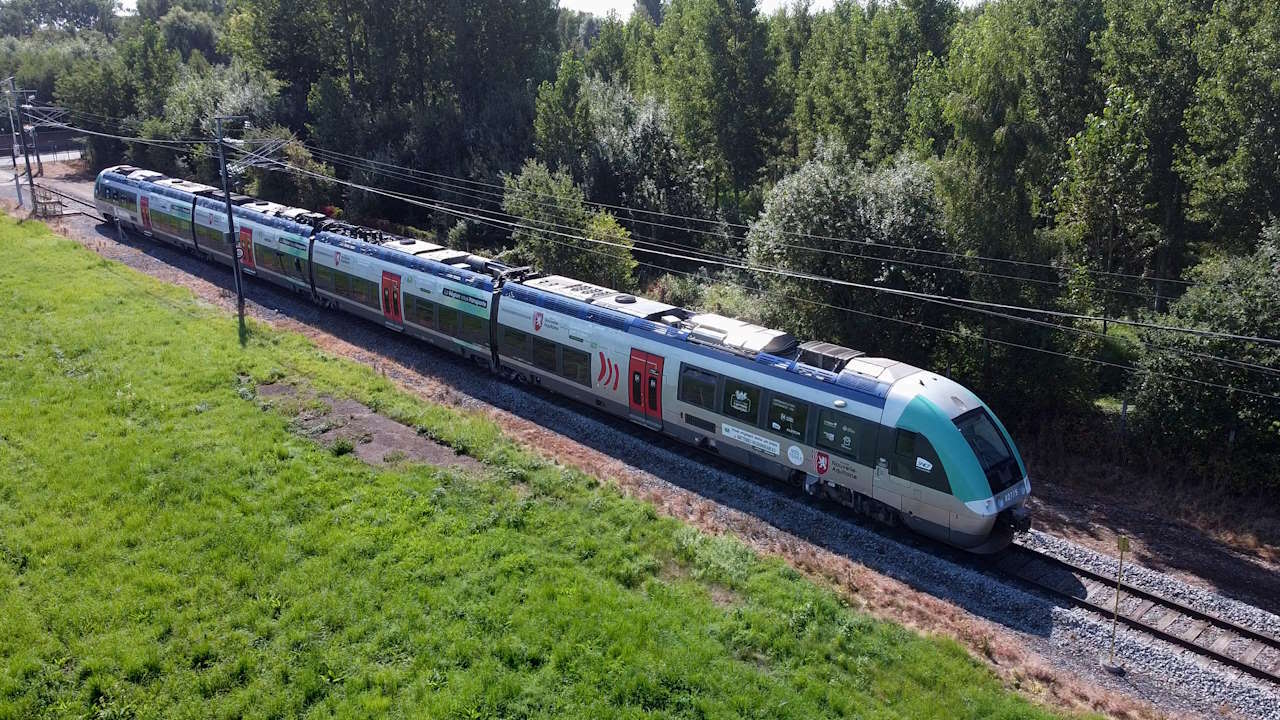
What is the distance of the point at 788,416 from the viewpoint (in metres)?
19.5

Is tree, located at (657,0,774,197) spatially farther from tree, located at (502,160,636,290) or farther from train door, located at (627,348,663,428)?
train door, located at (627,348,663,428)

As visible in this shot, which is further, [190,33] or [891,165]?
[190,33]

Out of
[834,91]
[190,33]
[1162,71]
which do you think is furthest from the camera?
[190,33]

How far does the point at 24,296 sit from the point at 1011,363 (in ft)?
111

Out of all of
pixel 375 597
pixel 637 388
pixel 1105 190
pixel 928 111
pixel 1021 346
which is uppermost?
pixel 928 111

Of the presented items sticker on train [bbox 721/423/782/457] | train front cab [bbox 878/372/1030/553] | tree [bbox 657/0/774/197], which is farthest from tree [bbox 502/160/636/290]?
train front cab [bbox 878/372/1030/553]

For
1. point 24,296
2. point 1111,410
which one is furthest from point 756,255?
point 24,296

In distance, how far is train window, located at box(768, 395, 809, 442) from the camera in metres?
19.2

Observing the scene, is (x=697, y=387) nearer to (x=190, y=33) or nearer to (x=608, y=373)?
(x=608, y=373)

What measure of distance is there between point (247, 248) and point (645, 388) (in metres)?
22.5

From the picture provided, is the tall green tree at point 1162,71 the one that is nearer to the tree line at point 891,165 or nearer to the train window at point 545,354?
the tree line at point 891,165

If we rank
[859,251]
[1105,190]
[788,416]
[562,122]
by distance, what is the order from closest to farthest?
[788,416] → [859,251] → [1105,190] → [562,122]

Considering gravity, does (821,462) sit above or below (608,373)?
below

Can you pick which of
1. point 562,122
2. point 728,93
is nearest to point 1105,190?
point 728,93
